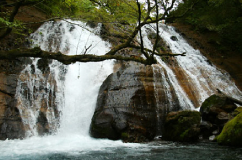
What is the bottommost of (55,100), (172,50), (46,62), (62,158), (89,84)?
(62,158)

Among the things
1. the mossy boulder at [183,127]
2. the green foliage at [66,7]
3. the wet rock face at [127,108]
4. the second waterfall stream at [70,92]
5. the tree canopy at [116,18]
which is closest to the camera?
the tree canopy at [116,18]

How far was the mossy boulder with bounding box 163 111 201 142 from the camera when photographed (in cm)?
880

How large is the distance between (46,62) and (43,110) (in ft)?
10.8

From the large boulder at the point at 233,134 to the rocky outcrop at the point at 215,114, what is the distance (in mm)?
1491

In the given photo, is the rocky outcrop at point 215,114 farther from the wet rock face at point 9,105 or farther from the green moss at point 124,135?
the wet rock face at point 9,105

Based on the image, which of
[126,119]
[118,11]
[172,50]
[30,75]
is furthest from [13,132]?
[172,50]

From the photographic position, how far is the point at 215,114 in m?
10.2

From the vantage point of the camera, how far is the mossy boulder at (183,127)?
28.9ft

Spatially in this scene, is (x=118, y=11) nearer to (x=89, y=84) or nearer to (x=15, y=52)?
(x=15, y=52)

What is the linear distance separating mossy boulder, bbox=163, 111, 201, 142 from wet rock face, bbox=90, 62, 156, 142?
2.47ft

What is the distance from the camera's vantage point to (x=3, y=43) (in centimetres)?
1204

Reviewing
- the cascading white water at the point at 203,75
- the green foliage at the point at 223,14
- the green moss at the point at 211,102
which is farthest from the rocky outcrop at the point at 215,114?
the green foliage at the point at 223,14

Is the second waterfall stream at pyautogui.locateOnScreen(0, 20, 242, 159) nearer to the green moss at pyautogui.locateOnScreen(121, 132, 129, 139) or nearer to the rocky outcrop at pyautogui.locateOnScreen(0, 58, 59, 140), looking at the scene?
the rocky outcrop at pyautogui.locateOnScreen(0, 58, 59, 140)

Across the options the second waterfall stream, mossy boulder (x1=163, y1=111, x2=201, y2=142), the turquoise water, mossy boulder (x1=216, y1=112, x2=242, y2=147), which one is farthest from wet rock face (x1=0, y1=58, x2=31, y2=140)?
mossy boulder (x1=216, y1=112, x2=242, y2=147)
